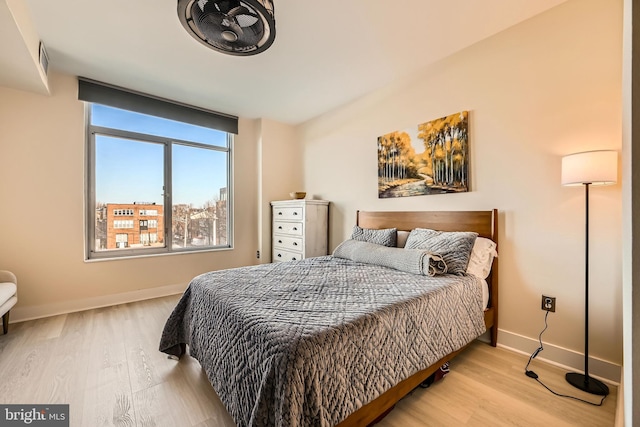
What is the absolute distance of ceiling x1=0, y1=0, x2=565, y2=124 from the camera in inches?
71.0

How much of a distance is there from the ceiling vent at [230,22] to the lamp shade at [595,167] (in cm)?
201

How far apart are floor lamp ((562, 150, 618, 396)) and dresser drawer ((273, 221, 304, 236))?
2530 mm

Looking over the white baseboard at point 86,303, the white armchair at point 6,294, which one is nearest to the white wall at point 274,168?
the white baseboard at point 86,303

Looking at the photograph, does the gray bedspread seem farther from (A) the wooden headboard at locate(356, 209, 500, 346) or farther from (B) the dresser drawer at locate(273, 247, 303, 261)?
(B) the dresser drawer at locate(273, 247, 303, 261)

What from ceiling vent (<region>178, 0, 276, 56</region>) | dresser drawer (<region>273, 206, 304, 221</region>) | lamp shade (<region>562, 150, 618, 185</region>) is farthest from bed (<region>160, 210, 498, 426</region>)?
ceiling vent (<region>178, 0, 276, 56</region>)

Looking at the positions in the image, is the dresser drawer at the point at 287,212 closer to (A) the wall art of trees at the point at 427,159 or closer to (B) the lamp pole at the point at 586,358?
(A) the wall art of trees at the point at 427,159

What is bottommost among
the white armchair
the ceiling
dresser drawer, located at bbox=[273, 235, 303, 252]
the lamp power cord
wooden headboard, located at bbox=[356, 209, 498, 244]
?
the lamp power cord

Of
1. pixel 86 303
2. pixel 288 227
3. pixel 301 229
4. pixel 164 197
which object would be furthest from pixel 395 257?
pixel 86 303

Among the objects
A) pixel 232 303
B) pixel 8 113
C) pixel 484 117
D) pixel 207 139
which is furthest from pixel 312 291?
pixel 8 113

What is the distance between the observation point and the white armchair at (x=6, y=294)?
2072 millimetres

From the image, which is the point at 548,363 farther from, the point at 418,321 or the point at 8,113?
the point at 8,113

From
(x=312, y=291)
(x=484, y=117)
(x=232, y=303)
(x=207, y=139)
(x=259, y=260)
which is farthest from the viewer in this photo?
(x=259, y=260)

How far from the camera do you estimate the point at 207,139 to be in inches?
147

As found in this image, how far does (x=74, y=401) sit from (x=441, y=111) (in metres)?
3.31
